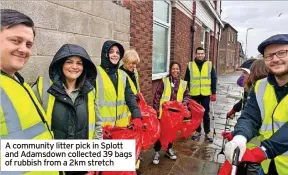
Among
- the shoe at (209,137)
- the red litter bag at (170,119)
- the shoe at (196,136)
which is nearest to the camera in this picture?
the red litter bag at (170,119)

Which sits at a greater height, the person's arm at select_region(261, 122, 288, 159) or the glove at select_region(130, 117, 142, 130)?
the person's arm at select_region(261, 122, 288, 159)

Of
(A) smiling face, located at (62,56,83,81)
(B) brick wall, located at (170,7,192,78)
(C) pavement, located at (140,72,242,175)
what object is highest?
(B) brick wall, located at (170,7,192,78)

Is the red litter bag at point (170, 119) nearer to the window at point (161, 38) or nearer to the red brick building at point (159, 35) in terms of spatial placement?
the red brick building at point (159, 35)

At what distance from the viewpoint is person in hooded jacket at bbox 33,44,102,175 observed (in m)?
1.92

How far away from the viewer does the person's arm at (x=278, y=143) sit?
67.9 inches

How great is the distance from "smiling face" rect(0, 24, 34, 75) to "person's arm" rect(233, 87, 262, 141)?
1600 mm

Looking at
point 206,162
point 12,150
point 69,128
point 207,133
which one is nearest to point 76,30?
point 69,128

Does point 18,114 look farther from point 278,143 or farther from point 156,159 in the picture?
point 156,159

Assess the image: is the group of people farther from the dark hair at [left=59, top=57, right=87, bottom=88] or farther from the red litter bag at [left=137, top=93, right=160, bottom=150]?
the red litter bag at [left=137, top=93, right=160, bottom=150]

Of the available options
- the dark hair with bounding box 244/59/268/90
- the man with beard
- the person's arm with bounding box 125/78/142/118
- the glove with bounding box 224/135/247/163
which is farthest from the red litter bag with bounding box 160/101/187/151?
the glove with bounding box 224/135/247/163

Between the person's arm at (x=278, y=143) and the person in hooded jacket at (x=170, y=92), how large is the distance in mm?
2435

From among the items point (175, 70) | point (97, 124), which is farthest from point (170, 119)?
point (97, 124)

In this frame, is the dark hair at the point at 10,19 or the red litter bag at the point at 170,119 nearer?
the dark hair at the point at 10,19
